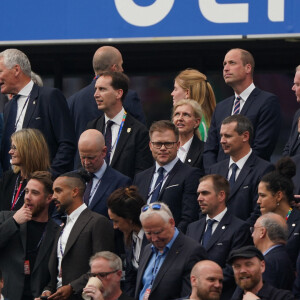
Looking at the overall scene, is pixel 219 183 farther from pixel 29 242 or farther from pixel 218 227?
pixel 29 242

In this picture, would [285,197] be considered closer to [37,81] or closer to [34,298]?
[34,298]

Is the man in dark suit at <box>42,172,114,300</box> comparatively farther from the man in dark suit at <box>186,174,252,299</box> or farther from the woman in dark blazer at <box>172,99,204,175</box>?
the woman in dark blazer at <box>172,99,204,175</box>

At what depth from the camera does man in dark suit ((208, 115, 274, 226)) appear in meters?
12.0

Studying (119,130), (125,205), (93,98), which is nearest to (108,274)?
(125,205)

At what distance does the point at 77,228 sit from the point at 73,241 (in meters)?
0.13

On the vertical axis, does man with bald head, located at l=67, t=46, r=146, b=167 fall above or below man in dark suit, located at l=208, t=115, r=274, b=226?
above

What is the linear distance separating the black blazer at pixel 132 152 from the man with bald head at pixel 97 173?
1.62 feet

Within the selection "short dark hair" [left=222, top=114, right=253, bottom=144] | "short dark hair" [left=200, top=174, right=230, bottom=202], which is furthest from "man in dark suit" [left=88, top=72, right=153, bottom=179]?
"short dark hair" [left=200, top=174, right=230, bottom=202]


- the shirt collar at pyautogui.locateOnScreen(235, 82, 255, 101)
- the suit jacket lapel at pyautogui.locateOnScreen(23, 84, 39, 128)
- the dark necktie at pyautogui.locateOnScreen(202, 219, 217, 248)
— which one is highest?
the shirt collar at pyautogui.locateOnScreen(235, 82, 255, 101)

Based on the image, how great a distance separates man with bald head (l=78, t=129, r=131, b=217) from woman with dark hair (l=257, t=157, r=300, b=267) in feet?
4.70

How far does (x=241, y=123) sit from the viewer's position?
1226 centimetres

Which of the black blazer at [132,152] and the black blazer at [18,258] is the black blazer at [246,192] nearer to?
the black blazer at [132,152]

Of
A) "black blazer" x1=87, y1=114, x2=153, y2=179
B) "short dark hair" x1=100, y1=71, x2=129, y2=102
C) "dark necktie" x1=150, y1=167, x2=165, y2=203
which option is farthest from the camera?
"short dark hair" x1=100, y1=71, x2=129, y2=102

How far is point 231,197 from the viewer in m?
12.0
